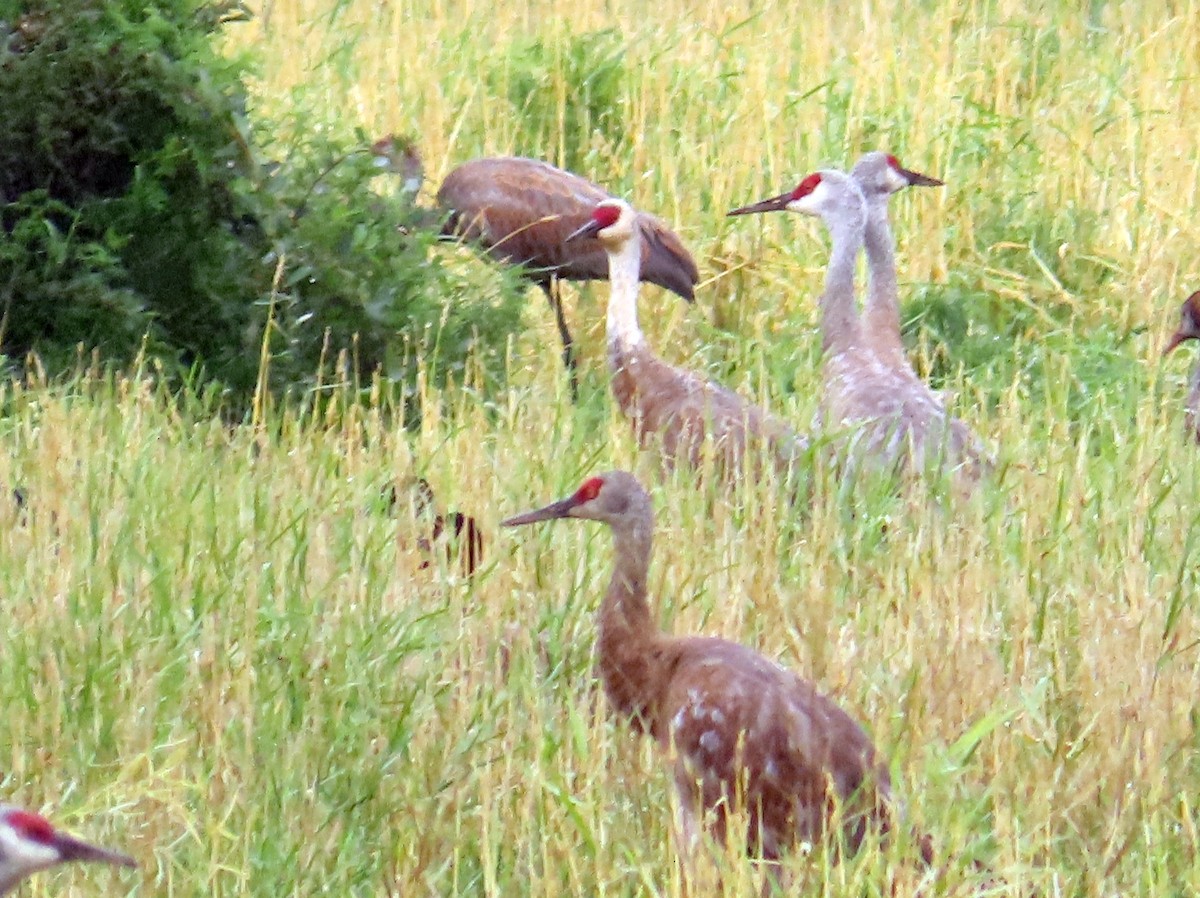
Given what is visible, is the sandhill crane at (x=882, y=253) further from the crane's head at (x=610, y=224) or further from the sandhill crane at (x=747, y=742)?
the sandhill crane at (x=747, y=742)

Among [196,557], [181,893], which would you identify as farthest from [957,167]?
[181,893]

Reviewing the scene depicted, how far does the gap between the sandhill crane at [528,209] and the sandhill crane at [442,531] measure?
2.84m

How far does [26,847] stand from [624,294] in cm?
496

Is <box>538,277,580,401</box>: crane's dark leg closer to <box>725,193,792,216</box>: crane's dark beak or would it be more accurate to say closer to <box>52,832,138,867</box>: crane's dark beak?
<box>725,193,792,216</box>: crane's dark beak

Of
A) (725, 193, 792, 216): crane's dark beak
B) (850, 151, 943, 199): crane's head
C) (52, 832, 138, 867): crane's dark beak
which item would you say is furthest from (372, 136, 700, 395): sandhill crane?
(52, 832, 138, 867): crane's dark beak

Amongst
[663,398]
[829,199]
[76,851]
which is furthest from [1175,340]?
[76,851]

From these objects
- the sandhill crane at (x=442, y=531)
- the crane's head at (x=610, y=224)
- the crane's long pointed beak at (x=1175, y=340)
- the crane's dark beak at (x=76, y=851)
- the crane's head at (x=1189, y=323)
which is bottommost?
the crane's long pointed beak at (x=1175, y=340)

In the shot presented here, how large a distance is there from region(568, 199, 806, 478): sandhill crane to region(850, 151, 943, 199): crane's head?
0.85 m

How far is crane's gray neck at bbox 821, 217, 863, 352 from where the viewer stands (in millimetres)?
7297

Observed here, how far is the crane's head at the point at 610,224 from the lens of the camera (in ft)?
25.2

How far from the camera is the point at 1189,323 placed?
24.9 feet

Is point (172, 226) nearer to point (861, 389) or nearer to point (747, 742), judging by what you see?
point (861, 389)

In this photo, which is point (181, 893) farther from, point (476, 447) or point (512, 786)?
point (476, 447)

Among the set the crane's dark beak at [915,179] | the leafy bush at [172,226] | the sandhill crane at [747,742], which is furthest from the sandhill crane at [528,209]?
the sandhill crane at [747,742]
